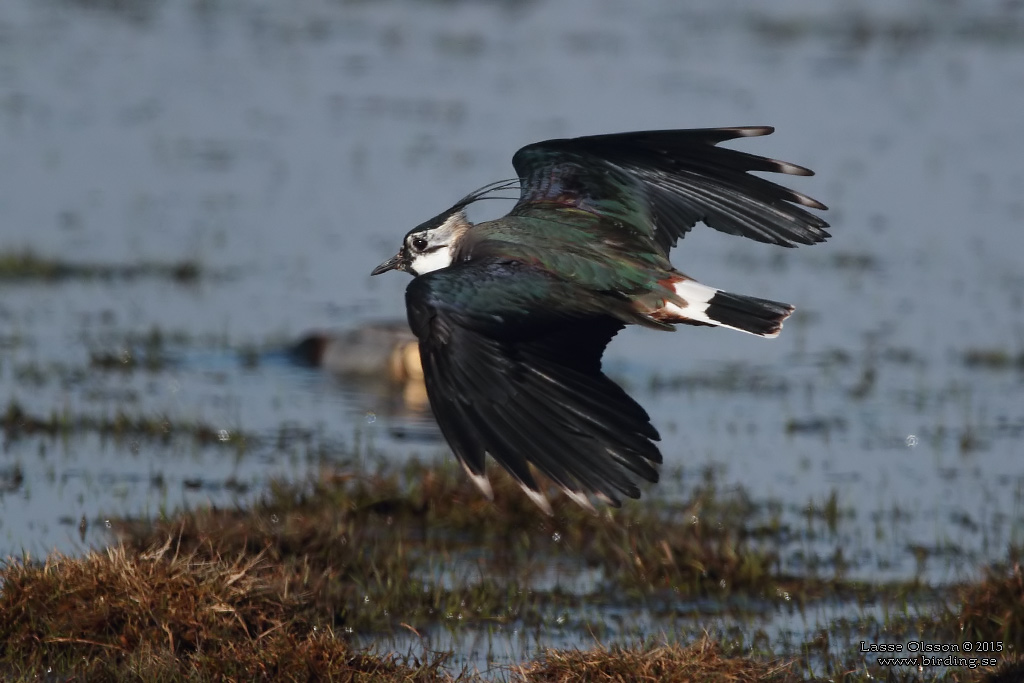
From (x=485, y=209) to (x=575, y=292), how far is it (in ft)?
18.2

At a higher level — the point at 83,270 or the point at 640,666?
the point at 83,270

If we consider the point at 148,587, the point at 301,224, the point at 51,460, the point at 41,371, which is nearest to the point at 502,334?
the point at 148,587

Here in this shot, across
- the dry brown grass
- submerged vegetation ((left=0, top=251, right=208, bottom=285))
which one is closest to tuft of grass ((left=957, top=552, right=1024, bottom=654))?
the dry brown grass

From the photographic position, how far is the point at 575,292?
4.35 metres

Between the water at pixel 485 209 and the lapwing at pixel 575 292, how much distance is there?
4.99 feet

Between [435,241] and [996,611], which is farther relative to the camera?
[435,241]

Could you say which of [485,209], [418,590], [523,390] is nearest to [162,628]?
[418,590]

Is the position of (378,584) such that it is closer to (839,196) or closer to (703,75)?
(839,196)

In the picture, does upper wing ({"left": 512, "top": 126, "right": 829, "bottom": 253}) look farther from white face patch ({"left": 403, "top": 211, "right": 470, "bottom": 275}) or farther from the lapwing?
white face patch ({"left": 403, "top": 211, "right": 470, "bottom": 275})

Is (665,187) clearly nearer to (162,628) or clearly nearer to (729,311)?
(729,311)

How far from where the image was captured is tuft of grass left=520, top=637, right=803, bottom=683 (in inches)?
160

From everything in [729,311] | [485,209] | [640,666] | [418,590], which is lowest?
[418,590]

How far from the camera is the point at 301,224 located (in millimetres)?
10734

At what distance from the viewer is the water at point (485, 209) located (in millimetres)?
6641
